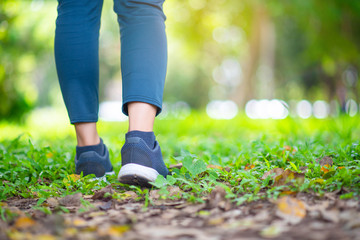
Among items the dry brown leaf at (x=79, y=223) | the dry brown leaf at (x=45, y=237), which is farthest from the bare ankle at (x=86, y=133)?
the dry brown leaf at (x=45, y=237)

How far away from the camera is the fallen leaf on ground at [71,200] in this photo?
1373 mm

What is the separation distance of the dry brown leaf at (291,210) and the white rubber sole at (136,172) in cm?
58

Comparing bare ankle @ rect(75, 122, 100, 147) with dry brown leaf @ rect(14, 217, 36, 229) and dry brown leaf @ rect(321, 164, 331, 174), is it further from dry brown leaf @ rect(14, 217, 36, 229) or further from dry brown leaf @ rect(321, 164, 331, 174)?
dry brown leaf @ rect(321, 164, 331, 174)


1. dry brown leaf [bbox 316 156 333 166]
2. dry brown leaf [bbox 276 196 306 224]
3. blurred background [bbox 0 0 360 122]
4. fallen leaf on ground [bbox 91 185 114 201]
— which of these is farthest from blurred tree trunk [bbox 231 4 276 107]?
dry brown leaf [bbox 276 196 306 224]

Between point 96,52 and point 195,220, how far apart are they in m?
1.20

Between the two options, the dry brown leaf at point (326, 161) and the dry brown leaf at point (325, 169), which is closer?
the dry brown leaf at point (325, 169)

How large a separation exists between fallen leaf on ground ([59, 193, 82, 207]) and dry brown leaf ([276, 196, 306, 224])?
32.6 inches

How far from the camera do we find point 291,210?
106 centimetres

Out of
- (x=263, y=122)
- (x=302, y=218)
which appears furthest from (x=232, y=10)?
(x=302, y=218)

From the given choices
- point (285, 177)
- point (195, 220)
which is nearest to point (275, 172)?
point (285, 177)

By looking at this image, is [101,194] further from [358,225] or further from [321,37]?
[321,37]

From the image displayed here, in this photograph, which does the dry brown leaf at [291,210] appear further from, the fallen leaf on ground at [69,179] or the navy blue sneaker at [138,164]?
the fallen leaf on ground at [69,179]

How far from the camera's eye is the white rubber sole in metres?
1.41

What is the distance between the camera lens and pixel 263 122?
5207 millimetres
